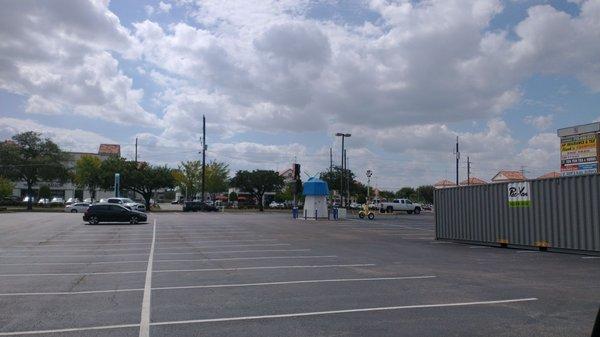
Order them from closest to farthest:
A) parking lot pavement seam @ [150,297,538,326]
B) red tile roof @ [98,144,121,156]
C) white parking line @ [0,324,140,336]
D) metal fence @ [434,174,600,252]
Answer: white parking line @ [0,324,140,336]
parking lot pavement seam @ [150,297,538,326]
metal fence @ [434,174,600,252]
red tile roof @ [98,144,121,156]

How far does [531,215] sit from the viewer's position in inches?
792

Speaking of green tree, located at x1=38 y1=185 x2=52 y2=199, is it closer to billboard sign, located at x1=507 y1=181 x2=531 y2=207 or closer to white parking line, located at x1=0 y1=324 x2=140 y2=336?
billboard sign, located at x1=507 y1=181 x2=531 y2=207

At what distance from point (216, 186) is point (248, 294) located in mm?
92668

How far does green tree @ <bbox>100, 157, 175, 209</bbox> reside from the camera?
75.6 metres

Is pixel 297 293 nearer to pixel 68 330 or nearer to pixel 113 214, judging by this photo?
pixel 68 330

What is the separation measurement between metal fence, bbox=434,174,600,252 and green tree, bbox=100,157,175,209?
56.6 metres

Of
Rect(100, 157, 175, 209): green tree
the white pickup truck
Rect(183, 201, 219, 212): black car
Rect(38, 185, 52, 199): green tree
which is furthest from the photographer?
Rect(38, 185, 52, 199): green tree

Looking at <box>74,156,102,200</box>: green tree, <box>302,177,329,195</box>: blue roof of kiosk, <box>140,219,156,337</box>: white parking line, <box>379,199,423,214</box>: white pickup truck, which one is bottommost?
<box>140,219,156,337</box>: white parking line

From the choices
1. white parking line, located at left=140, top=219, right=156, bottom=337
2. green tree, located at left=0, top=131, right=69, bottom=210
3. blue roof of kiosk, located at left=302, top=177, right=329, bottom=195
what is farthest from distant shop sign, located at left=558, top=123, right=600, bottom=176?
green tree, located at left=0, top=131, right=69, bottom=210

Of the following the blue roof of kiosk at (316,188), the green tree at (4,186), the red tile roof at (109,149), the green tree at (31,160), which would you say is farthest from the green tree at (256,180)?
the red tile roof at (109,149)

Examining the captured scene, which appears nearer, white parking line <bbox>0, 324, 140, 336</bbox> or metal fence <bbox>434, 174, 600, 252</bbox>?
white parking line <bbox>0, 324, 140, 336</bbox>

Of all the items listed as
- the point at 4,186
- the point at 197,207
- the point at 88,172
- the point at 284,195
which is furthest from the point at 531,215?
the point at 284,195

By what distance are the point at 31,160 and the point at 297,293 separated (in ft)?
223

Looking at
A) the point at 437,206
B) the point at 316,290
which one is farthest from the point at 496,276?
the point at 437,206
